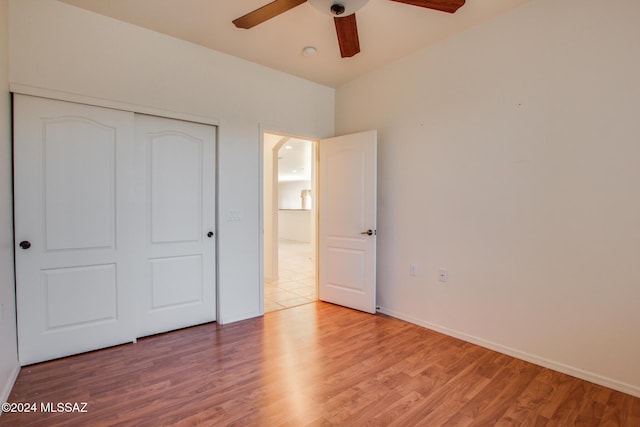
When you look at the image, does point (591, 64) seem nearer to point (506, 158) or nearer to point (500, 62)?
point (500, 62)

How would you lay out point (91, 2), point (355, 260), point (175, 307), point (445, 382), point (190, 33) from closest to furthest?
point (445, 382)
point (91, 2)
point (190, 33)
point (175, 307)
point (355, 260)

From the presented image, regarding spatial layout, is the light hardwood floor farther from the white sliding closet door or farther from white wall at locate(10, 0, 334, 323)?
Answer: white wall at locate(10, 0, 334, 323)

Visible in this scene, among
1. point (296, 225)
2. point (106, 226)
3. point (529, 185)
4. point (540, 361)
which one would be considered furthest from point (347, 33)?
point (296, 225)

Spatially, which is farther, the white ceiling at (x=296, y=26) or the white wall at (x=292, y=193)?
the white wall at (x=292, y=193)

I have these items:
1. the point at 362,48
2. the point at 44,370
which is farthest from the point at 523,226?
the point at 44,370

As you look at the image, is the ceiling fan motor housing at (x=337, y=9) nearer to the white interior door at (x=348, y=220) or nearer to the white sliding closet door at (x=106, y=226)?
the white interior door at (x=348, y=220)

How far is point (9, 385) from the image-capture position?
6.59 ft

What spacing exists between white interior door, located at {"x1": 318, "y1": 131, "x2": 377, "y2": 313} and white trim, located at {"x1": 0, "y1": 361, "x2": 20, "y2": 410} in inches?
110

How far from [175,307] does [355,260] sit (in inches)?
76.8

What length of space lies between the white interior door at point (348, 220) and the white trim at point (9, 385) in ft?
9.20

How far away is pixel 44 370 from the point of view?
2279 mm

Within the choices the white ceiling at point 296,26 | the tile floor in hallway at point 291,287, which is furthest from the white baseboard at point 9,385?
the white ceiling at point 296,26

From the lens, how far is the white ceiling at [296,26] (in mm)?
2438

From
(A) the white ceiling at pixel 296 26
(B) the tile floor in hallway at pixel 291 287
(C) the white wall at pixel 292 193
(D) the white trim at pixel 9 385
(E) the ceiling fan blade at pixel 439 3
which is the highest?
(A) the white ceiling at pixel 296 26
